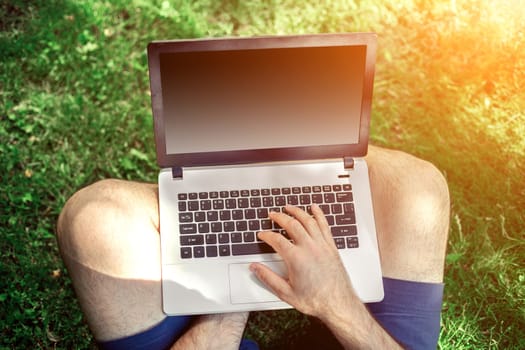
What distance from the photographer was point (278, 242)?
2223mm

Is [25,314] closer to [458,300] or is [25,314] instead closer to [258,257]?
→ [258,257]

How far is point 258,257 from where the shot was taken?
92.4 inches

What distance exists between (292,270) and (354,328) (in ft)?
1.08

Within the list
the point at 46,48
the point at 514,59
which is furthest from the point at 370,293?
the point at 46,48

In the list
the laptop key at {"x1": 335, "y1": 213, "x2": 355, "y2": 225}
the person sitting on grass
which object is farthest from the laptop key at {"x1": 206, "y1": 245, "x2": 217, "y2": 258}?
the laptop key at {"x1": 335, "y1": 213, "x2": 355, "y2": 225}

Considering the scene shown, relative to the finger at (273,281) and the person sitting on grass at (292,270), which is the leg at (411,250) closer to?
the person sitting on grass at (292,270)

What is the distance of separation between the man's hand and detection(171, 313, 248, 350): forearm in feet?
0.78

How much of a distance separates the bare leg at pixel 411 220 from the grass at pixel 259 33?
804mm

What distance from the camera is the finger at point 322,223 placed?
89.1 inches

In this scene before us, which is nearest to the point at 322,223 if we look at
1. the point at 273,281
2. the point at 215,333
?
the point at 273,281

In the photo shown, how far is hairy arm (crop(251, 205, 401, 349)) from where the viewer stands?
218 centimetres

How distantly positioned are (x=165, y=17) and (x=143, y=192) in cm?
160

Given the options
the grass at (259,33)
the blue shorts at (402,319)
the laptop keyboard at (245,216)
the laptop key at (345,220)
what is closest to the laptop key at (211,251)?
the laptop keyboard at (245,216)

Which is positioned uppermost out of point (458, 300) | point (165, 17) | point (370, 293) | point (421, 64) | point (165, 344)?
point (165, 17)
